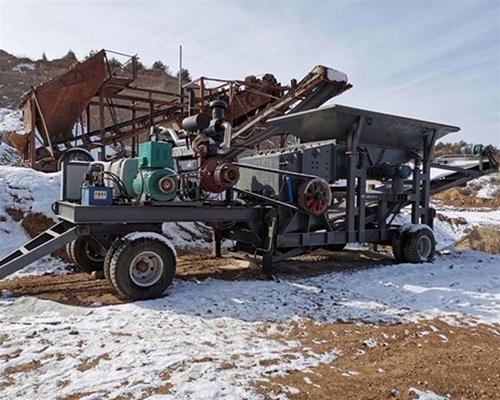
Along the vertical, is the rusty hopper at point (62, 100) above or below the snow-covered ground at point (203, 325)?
above

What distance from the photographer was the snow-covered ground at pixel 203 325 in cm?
291

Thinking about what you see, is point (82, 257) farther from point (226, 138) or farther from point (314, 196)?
point (314, 196)

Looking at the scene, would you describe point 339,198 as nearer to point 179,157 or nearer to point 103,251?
point 179,157

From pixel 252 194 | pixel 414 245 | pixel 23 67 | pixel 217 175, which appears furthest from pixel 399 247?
pixel 23 67

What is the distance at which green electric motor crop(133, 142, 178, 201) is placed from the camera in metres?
5.10

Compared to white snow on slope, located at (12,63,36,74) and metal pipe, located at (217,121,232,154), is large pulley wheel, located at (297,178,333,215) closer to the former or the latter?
metal pipe, located at (217,121,232,154)

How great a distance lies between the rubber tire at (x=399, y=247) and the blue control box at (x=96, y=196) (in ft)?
15.8

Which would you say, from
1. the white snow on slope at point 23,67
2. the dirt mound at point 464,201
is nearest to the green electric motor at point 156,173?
the dirt mound at point 464,201

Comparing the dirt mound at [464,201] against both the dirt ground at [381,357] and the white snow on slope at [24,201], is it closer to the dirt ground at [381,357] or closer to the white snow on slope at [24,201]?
the dirt ground at [381,357]

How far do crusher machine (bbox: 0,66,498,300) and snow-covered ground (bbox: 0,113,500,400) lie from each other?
1.79 feet

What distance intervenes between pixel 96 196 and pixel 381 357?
3392 millimetres

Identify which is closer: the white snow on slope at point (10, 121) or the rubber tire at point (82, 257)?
the rubber tire at point (82, 257)

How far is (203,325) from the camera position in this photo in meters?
4.10

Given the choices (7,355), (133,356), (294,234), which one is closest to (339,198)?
(294,234)
